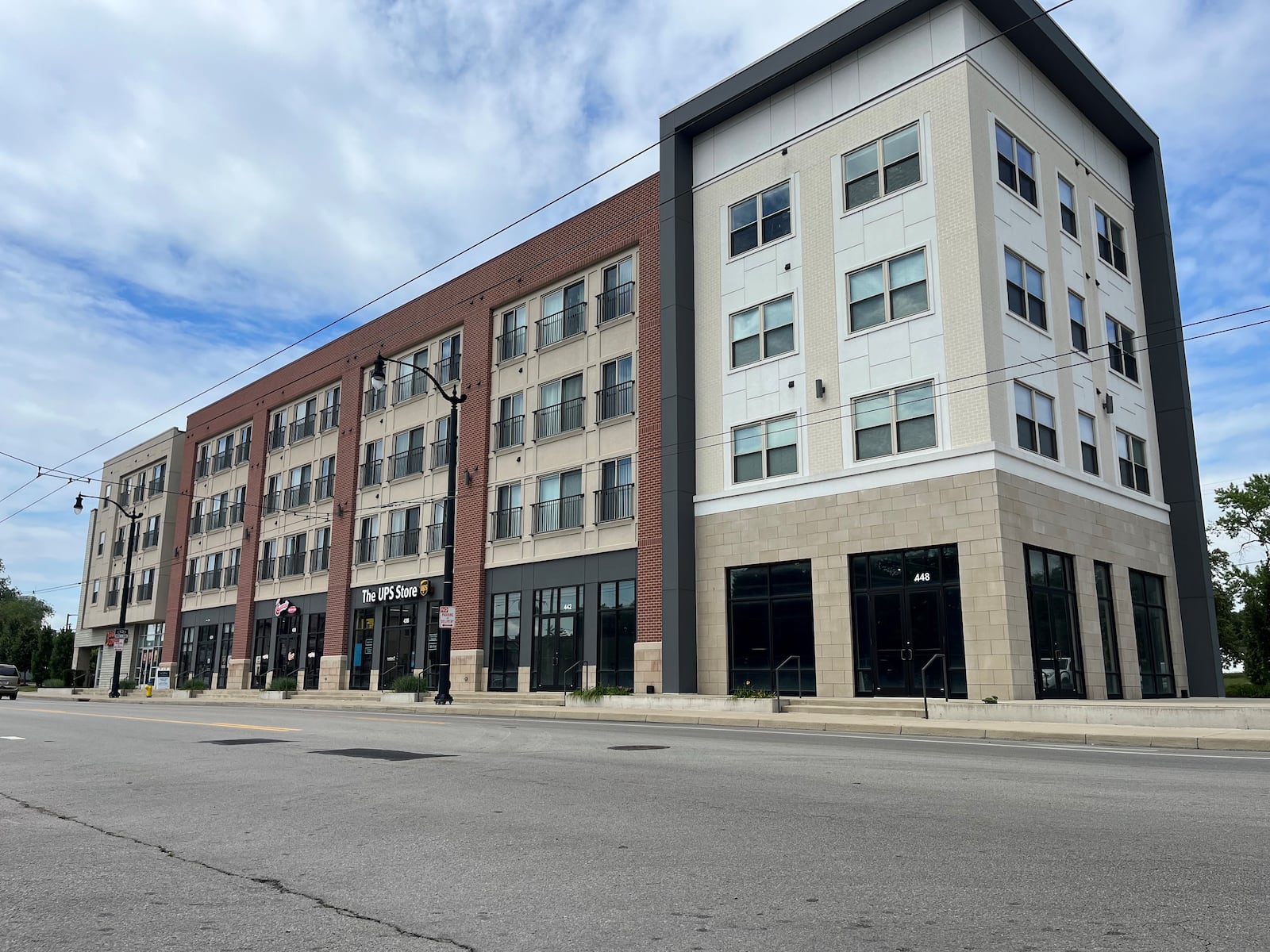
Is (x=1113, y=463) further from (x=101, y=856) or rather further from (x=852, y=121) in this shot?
(x=101, y=856)

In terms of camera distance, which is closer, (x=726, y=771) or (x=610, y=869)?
(x=610, y=869)

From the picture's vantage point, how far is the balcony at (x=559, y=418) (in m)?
33.3

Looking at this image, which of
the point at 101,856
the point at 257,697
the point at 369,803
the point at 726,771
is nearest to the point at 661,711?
the point at 726,771

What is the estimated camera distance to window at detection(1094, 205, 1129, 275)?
3081 cm

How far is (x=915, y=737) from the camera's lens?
16.5 meters

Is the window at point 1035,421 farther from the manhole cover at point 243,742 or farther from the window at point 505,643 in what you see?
the manhole cover at point 243,742

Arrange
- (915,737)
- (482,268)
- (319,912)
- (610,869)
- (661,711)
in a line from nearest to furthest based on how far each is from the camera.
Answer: (319,912), (610,869), (915,737), (661,711), (482,268)

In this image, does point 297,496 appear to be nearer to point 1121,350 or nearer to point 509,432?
point 509,432

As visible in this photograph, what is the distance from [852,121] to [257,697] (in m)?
30.7

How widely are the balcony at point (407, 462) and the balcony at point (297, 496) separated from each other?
728cm

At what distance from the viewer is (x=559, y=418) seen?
34094 mm

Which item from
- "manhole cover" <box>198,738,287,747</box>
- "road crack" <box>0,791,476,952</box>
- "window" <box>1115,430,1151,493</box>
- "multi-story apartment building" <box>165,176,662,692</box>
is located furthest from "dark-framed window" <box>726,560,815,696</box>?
"road crack" <box>0,791,476,952</box>

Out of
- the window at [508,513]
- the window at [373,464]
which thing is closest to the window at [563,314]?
the window at [508,513]

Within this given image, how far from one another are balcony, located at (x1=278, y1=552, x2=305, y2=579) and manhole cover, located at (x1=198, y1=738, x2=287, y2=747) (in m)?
31.9
